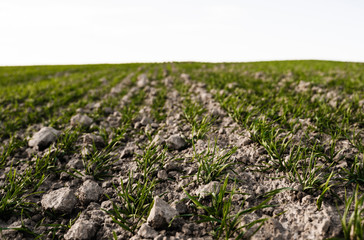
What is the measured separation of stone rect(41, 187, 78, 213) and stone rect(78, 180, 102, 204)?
7 centimetres

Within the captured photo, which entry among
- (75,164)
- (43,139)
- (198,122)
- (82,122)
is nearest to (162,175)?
(75,164)

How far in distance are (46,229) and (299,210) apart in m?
2.02

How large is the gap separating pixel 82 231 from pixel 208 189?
104cm

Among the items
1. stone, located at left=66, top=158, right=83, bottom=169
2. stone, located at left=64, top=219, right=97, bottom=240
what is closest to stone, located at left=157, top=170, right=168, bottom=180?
stone, located at left=64, top=219, right=97, bottom=240

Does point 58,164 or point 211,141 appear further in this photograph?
point 211,141

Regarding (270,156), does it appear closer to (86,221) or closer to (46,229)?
(86,221)

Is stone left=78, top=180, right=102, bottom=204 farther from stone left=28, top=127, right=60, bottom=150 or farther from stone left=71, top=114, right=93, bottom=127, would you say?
stone left=71, top=114, right=93, bottom=127

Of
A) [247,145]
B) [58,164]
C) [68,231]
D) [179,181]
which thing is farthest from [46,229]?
[247,145]

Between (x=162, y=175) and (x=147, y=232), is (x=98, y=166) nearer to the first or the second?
(x=162, y=175)

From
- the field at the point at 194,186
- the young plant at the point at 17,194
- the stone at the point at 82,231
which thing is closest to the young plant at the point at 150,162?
the field at the point at 194,186

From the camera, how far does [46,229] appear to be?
166 cm

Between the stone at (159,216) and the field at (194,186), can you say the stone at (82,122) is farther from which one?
the stone at (159,216)

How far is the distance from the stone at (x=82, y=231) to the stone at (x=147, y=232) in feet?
1.28

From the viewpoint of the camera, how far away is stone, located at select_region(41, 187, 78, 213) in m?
1.79
